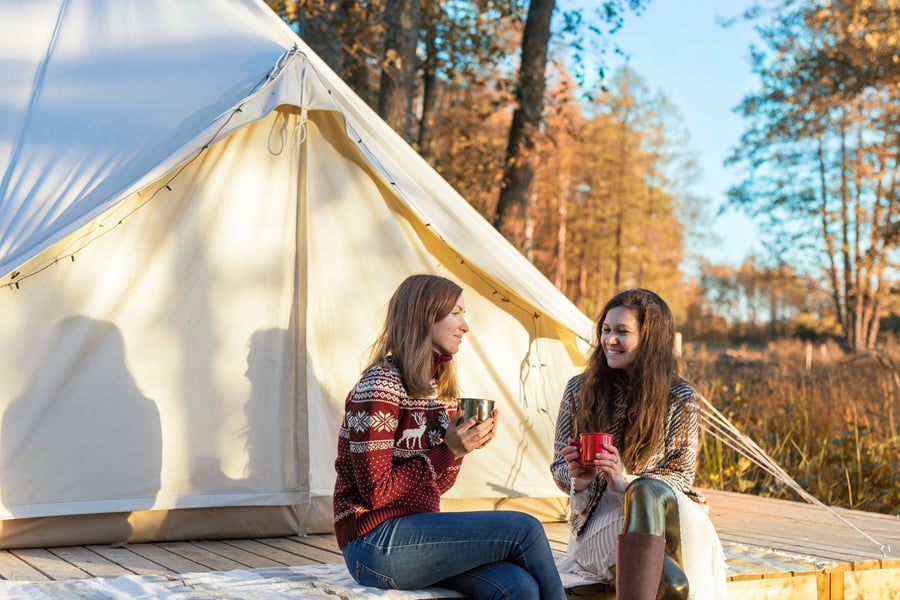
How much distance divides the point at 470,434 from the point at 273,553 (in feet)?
4.69

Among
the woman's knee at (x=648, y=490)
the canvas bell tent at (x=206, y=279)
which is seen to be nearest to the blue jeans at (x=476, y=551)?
the woman's knee at (x=648, y=490)

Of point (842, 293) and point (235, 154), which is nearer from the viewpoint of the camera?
point (235, 154)

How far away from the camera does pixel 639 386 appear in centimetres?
310

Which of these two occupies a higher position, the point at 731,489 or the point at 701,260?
the point at 701,260

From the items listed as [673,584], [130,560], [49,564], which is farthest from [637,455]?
[49,564]

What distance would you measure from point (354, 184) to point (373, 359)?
1.56 meters

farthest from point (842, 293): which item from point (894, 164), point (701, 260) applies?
point (701, 260)

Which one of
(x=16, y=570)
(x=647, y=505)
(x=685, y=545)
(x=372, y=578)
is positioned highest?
(x=647, y=505)

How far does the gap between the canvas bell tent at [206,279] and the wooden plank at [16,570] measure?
0.52ft

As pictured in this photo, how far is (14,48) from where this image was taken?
13.1 feet

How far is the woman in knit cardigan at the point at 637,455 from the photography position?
281 cm

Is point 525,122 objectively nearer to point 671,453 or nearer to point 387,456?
point 671,453

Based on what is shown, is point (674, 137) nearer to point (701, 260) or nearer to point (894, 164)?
point (701, 260)

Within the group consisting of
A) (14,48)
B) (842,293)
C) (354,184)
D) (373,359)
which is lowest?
(373,359)
